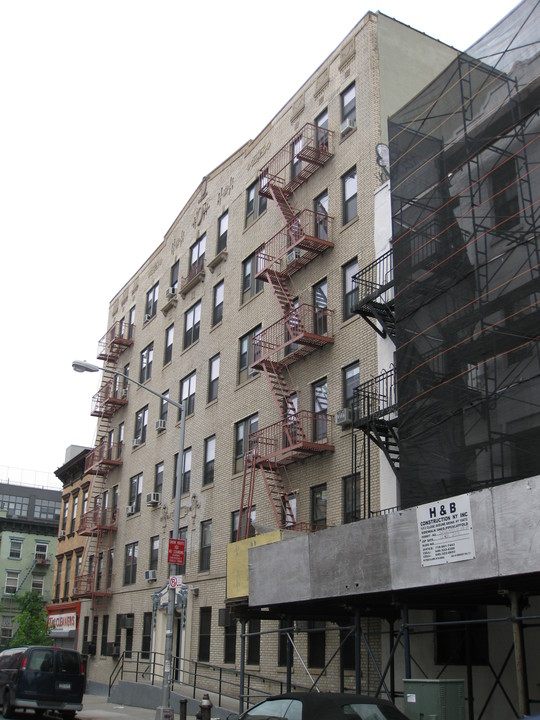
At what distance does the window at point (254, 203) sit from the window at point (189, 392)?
6.69 metres

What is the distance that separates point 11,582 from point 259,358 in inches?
1854

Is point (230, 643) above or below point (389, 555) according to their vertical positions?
below

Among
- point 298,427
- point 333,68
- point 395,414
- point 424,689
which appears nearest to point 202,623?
point 298,427

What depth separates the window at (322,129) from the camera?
25.9 meters

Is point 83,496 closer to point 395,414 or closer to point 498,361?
point 395,414

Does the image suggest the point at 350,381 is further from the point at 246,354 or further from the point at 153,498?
the point at 153,498

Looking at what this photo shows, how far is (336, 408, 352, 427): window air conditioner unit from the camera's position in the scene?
21.1 m

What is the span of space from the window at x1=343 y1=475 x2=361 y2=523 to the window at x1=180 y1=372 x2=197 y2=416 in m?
11.8

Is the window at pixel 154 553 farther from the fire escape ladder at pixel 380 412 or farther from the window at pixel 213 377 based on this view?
the fire escape ladder at pixel 380 412

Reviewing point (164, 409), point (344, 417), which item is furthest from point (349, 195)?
point (164, 409)

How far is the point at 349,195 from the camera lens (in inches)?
956

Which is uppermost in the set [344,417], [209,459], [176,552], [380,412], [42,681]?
[209,459]

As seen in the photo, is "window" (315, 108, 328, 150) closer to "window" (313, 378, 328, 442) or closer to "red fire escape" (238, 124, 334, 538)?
"red fire escape" (238, 124, 334, 538)

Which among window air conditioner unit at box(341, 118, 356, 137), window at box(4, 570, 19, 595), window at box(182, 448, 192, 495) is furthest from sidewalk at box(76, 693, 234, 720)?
window at box(4, 570, 19, 595)
